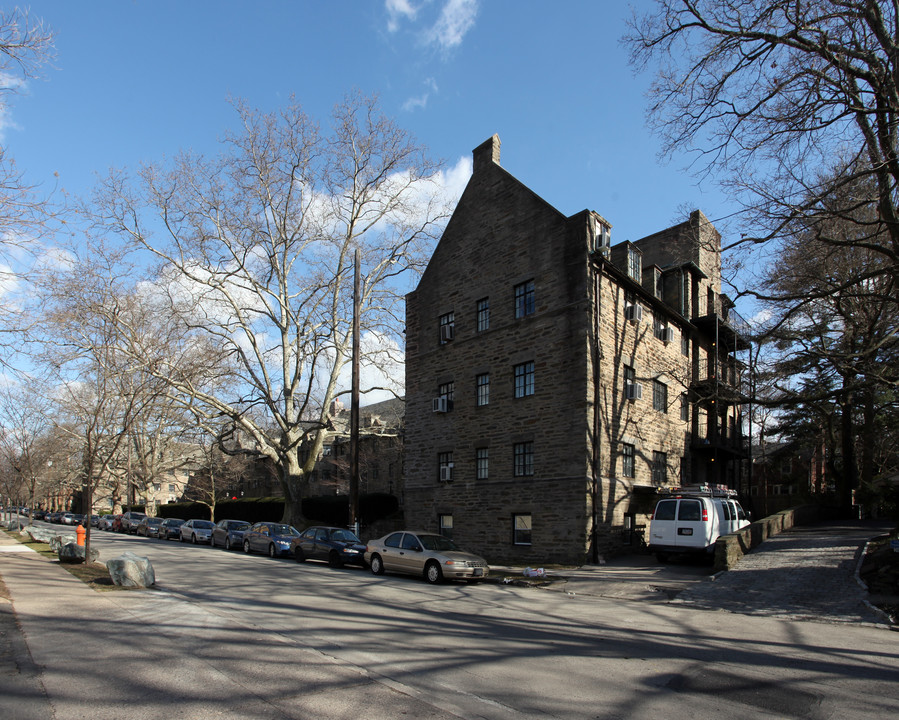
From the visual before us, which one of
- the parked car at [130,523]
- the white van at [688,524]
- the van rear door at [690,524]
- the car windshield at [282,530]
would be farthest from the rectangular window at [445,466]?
the parked car at [130,523]

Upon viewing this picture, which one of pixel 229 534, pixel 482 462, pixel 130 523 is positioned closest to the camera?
pixel 482 462

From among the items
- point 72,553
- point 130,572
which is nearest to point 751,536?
point 130,572

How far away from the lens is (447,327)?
1053 inches

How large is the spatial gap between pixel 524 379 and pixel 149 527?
29552 millimetres

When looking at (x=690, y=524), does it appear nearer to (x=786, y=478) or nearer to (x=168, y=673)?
(x=168, y=673)

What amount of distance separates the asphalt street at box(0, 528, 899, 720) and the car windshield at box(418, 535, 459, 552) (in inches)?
140

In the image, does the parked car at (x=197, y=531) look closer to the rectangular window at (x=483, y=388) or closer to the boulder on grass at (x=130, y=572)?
the rectangular window at (x=483, y=388)

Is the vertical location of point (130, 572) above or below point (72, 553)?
above

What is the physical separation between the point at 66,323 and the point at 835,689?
2023 centimetres

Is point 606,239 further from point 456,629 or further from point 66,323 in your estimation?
point 66,323

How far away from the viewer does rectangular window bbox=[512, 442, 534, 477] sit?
22594mm

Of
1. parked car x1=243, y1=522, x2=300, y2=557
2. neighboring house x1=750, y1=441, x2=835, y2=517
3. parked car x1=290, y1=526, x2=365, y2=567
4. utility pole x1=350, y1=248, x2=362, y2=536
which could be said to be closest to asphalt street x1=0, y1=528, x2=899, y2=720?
parked car x1=290, y1=526, x2=365, y2=567

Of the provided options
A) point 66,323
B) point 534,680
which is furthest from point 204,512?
point 534,680

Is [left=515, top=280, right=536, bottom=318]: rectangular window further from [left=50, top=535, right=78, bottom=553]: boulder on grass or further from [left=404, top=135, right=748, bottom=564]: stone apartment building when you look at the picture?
[left=50, top=535, right=78, bottom=553]: boulder on grass
